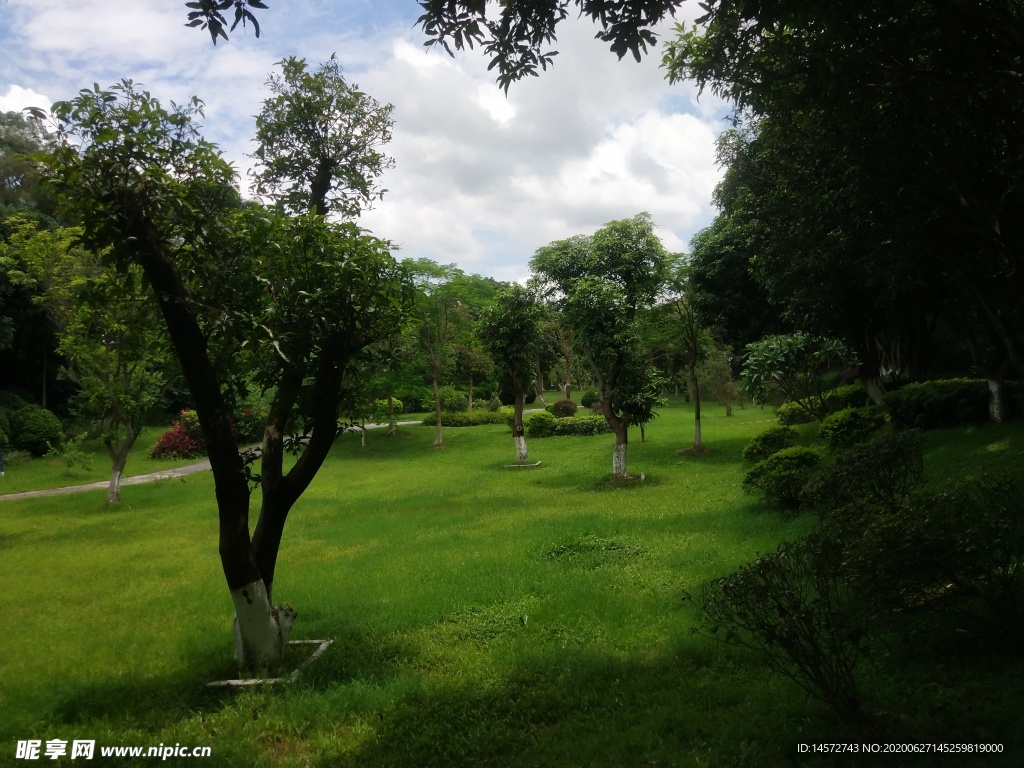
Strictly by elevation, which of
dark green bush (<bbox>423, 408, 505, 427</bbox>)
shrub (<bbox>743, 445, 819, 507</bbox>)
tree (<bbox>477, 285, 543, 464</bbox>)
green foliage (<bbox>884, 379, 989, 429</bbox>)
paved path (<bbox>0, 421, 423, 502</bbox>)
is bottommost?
paved path (<bbox>0, 421, 423, 502</bbox>)

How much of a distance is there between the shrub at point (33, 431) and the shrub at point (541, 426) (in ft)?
60.0

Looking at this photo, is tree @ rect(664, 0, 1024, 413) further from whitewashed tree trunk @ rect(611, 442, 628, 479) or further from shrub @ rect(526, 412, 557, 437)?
shrub @ rect(526, 412, 557, 437)

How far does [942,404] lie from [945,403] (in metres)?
0.06

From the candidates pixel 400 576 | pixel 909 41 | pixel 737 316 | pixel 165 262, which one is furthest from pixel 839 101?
pixel 737 316

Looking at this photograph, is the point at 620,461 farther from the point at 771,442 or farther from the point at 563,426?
the point at 563,426

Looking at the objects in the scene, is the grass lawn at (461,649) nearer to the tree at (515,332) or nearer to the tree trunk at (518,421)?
the tree trunk at (518,421)

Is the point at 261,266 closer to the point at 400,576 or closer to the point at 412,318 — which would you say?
the point at 412,318

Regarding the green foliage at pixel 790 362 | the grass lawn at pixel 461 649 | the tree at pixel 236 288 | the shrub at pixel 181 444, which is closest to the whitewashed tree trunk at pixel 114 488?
the grass lawn at pixel 461 649

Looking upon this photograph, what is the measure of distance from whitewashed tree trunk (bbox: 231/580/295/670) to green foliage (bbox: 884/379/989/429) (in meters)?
12.1

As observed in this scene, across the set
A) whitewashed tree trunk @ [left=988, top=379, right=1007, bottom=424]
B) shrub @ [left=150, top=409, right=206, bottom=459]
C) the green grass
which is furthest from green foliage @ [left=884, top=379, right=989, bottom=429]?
shrub @ [left=150, top=409, right=206, bottom=459]

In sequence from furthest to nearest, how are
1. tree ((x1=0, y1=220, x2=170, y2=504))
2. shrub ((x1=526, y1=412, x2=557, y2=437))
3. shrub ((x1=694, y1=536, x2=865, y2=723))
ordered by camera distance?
shrub ((x1=526, y1=412, x2=557, y2=437))
tree ((x1=0, y1=220, x2=170, y2=504))
shrub ((x1=694, y1=536, x2=865, y2=723))

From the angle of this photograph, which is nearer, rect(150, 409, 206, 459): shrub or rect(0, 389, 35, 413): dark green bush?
rect(0, 389, 35, 413): dark green bush

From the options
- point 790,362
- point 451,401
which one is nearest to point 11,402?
point 451,401

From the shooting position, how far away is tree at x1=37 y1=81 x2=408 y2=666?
186 inches
